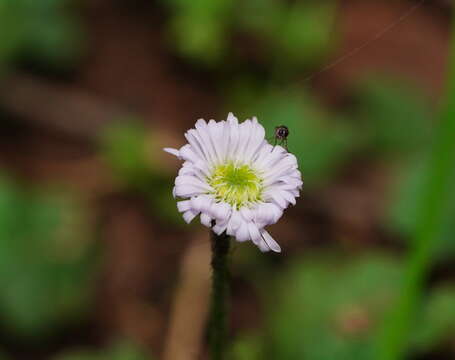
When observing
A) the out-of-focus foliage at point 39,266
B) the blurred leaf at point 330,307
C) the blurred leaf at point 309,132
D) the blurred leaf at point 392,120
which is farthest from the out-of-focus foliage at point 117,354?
the blurred leaf at point 392,120

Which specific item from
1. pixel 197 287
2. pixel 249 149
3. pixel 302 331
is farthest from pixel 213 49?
pixel 249 149

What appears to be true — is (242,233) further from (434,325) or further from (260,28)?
(260,28)

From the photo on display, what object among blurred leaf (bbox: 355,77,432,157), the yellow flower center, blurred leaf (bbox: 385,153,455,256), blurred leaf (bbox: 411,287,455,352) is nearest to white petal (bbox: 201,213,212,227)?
the yellow flower center

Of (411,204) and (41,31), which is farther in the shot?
(41,31)

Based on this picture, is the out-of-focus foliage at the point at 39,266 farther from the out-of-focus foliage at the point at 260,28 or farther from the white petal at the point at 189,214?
the white petal at the point at 189,214

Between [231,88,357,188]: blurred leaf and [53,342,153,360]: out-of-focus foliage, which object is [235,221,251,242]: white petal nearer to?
[53,342,153,360]: out-of-focus foliage

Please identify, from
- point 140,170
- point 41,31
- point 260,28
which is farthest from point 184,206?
point 41,31
